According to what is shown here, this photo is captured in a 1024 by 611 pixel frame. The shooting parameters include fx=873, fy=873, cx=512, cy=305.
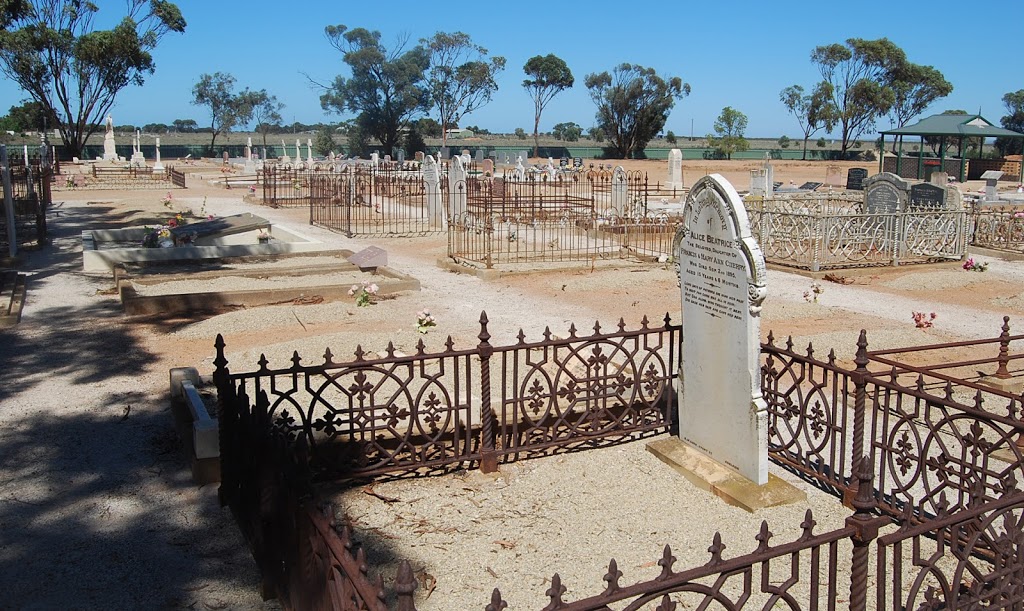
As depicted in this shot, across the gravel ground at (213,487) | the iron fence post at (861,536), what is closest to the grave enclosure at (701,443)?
the iron fence post at (861,536)

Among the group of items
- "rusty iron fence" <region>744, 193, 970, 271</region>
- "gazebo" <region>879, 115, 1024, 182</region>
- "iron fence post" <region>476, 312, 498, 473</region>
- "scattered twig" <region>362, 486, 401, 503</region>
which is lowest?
"scattered twig" <region>362, 486, 401, 503</region>

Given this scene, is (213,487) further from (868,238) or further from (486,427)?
(868,238)

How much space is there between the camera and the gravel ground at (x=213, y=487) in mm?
4422

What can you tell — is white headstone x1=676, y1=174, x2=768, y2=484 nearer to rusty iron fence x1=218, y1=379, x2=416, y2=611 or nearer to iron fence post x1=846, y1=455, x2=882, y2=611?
iron fence post x1=846, y1=455, x2=882, y2=611

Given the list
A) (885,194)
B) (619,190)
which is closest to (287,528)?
(885,194)

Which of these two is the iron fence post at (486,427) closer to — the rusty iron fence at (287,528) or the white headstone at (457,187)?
the rusty iron fence at (287,528)

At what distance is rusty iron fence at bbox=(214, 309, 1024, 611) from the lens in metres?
3.09

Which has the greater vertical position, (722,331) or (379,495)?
(722,331)

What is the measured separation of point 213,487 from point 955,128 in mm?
45328

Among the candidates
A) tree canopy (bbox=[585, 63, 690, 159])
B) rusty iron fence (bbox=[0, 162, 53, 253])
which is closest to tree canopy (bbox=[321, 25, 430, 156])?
tree canopy (bbox=[585, 63, 690, 159])

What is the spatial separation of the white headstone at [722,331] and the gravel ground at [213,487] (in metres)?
0.41

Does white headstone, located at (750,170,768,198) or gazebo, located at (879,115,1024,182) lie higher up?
gazebo, located at (879,115,1024,182)

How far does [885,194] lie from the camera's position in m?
17.3

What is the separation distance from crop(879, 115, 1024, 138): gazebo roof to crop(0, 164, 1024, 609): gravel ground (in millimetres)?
35142
